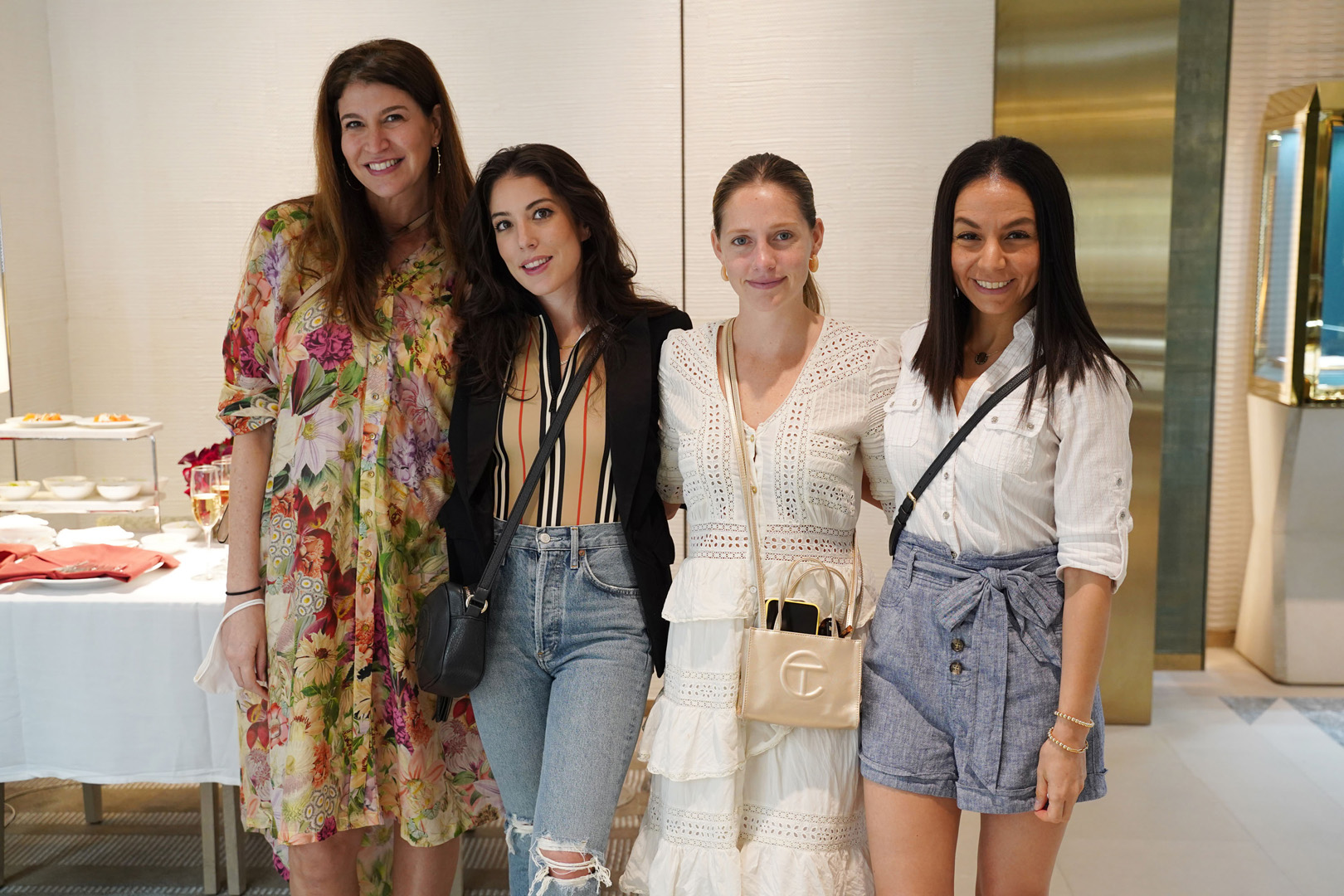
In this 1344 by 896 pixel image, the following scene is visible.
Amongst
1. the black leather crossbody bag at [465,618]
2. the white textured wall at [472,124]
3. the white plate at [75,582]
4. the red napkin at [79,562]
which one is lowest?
the white plate at [75,582]

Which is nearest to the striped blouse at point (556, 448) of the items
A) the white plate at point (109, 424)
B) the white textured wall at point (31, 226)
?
the white plate at point (109, 424)

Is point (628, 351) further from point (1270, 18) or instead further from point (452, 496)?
point (1270, 18)

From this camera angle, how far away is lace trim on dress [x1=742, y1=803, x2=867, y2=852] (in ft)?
5.90

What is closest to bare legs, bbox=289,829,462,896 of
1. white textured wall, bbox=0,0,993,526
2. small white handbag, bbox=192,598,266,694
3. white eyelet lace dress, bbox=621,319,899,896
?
small white handbag, bbox=192,598,266,694

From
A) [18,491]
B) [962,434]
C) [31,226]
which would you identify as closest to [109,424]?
[18,491]

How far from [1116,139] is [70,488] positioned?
11.8 feet

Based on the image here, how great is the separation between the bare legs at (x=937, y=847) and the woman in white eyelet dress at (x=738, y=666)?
9cm

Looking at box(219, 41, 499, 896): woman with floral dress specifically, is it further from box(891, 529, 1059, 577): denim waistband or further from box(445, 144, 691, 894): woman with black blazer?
box(891, 529, 1059, 577): denim waistband

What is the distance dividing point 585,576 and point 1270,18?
14.4 ft

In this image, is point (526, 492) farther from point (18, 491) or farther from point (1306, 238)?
point (1306, 238)

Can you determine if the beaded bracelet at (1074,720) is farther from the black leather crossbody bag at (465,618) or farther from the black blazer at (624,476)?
the black leather crossbody bag at (465,618)

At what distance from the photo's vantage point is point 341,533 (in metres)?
2.12

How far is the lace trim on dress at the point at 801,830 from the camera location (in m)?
1.80

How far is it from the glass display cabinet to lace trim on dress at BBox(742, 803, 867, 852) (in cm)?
343
